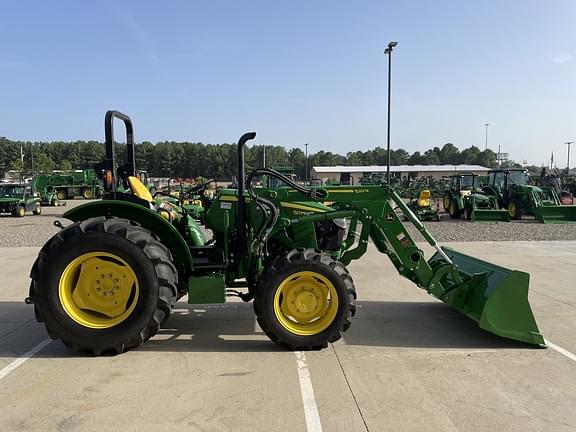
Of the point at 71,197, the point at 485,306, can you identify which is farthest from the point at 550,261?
the point at 71,197

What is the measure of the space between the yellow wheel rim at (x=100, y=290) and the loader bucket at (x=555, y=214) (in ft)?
56.8

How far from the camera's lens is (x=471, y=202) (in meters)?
18.7

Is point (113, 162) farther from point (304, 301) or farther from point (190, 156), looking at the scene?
point (190, 156)

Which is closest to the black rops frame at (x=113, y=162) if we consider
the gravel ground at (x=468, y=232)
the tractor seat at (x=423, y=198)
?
the gravel ground at (x=468, y=232)

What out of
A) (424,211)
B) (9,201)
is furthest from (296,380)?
(9,201)

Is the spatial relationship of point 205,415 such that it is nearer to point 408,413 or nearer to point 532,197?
point 408,413

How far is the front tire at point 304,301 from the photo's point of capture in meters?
4.38

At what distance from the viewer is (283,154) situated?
115500mm

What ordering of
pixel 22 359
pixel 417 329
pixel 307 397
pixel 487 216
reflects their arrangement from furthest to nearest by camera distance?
pixel 487 216 < pixel 417 329 < pixel 22 359 < pixel 307 397

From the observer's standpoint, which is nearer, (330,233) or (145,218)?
(145,218)

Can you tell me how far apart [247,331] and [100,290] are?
5.28ft

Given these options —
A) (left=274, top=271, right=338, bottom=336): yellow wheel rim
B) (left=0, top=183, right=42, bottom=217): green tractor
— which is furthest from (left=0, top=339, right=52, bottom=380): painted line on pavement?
(left=0, top=183, right=42, bottom=217): green tractor

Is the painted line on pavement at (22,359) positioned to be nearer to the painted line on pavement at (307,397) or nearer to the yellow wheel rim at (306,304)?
the yellow wheel rim at (306,304)

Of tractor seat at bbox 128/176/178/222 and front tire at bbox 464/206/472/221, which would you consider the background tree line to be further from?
tractor seat at bbox 128/176/178/222
